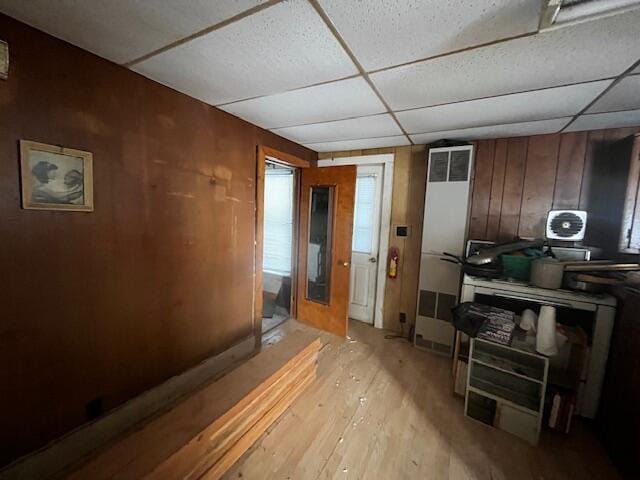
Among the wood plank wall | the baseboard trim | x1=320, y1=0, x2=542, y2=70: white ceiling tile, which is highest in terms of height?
x1=320, y1=0, x2=542, y2=70: white ceiling tile

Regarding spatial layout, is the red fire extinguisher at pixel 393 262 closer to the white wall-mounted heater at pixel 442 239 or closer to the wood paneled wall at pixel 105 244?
the white wall-mounted heater at pixel 442 239

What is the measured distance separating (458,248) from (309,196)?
69.4 inches

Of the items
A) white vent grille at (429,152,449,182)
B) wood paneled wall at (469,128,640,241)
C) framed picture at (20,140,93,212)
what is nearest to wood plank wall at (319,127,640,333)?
wood paneled wall at (469,128,640,241)

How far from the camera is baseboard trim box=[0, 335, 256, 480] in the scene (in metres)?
1.25

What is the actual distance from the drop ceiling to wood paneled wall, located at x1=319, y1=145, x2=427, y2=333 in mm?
895

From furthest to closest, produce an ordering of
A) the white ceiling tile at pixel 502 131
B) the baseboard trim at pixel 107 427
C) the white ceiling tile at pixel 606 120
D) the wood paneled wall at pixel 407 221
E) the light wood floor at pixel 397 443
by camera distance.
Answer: the wood paneled wall at pixel 407 221 < the white ceiling tile at pixel 502 131 < the white ceiling tile at pixel 606 120 < the light wood floor at pixel 397 443 < the baseboard trim at pixel 107 427

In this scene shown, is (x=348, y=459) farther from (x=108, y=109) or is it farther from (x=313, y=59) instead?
(x=108, y=109)

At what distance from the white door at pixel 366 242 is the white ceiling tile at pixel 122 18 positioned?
2.35 m

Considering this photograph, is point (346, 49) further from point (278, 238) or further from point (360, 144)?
point (278, 238)

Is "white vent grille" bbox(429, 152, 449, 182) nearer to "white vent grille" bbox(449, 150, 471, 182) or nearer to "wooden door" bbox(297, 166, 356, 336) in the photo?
"white vent grille" bbox(449, 150, 471, 182)

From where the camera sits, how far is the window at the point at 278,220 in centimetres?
379

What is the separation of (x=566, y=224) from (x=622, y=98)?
95 cm

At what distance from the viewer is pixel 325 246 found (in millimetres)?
3207

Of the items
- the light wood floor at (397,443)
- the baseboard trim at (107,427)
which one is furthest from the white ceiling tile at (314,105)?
the light wood floor at (397,443)
